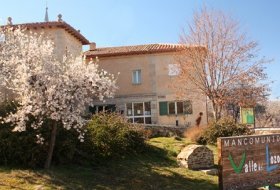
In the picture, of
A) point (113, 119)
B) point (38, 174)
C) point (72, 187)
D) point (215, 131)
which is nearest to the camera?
point (72, 187)

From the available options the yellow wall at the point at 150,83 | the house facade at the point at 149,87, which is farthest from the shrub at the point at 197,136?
the yellow wall at the point at 150,83

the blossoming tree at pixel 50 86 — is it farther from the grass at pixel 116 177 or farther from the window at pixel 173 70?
the window at pixel 173 70

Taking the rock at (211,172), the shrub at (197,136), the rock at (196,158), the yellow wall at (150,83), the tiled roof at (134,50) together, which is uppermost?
the tiled roof at (134,50)

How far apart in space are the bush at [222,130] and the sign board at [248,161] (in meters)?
8.00

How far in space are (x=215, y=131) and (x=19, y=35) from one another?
10.8 m

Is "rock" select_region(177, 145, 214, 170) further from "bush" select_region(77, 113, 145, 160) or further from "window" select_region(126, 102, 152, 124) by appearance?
"window" select_region(126, 102, 152, 124)

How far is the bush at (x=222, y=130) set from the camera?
20.5 m

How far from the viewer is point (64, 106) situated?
38.1ft

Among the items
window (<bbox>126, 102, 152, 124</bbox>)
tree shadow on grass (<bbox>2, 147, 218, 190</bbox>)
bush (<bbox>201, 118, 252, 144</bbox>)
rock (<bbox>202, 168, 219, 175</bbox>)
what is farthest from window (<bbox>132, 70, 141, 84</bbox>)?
rock (<bbox>202, 168, 219, 175</bbox>)

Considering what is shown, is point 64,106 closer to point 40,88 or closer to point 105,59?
point 40,88

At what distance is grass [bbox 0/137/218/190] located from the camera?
11.4 metres

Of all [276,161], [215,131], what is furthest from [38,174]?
[215,131]

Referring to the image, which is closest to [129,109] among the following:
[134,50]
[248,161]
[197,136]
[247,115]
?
[134,50]

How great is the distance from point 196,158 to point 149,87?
676 inches
